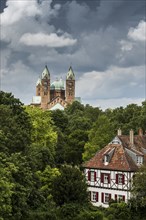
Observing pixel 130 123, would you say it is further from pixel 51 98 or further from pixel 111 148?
pixel 51 98

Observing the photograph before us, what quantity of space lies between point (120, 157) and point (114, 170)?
168 cm

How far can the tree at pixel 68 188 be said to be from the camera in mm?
42375

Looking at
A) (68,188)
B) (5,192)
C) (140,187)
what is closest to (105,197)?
(140,187)

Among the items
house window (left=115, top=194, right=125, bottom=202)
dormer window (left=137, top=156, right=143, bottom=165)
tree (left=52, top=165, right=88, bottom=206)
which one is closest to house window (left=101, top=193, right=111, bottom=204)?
house window (left=115, top=194, right=125, bottom=202)

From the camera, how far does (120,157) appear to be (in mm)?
49531

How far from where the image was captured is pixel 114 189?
48688 mm

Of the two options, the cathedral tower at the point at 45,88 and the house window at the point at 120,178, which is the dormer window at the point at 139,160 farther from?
the cathedral tower at the point at 45,88

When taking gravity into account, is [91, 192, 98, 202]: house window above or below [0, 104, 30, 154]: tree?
below

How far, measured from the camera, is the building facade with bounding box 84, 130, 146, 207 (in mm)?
48094

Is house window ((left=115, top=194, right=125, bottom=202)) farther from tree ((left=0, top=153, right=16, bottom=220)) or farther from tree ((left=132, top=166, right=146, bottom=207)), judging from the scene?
tree ((left=0, top=153, right=16, bottom=220))

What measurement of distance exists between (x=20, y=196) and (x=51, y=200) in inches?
481

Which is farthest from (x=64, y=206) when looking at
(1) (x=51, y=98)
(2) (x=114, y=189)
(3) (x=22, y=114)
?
(1) (x=51, y=98)

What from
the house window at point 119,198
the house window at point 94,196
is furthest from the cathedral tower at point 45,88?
the house window at point 119,198

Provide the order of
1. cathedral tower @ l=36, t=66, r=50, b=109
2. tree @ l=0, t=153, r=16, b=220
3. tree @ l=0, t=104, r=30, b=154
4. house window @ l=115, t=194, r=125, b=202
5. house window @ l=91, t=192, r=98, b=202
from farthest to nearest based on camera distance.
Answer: cathedral tower @ l=36, t=66, r=50, b=109
house window @ l=91, t=192, r=98, b=202
house window @ l=115, t=194, r=125, b=202
tree @ l=0, t=104, r=30, b=154
tree @ l=0, t=153, r=16, b=220
